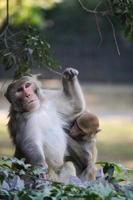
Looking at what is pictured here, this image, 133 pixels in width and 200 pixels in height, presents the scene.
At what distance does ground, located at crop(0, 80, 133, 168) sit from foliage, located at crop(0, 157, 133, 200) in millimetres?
3625

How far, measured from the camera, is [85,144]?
8.44m

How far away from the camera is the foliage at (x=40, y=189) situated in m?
5.54

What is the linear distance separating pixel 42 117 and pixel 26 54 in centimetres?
60

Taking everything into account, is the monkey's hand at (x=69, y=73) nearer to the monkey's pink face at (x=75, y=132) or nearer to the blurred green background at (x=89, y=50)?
the monkey's pink face at (x=75, y=132)

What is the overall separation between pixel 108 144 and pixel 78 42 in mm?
22029

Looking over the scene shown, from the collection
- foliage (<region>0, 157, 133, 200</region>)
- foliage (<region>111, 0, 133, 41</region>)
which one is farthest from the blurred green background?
foliage (<region>0, 157, 133, 200</region>)

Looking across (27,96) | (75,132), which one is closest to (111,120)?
(75,132)

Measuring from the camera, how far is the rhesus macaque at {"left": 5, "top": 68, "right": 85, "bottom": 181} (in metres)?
7.88

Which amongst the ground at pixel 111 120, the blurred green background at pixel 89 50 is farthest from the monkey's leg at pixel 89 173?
the blurred green background at pixel 89 50

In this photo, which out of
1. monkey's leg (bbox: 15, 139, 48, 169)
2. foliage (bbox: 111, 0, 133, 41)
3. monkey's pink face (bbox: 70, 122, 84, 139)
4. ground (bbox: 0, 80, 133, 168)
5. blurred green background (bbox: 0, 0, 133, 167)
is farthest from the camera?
blurred green background (bbox: 0, 0, 133, 167)

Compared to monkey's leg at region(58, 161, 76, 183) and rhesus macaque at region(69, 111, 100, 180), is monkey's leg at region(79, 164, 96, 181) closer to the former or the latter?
rhesus macaque at region(69, 111, 100, 180)

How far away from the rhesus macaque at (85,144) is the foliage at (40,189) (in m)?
2.07

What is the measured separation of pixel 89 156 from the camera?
8.43 m

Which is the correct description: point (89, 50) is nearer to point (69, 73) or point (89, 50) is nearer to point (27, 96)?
point (69, 73)
